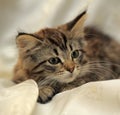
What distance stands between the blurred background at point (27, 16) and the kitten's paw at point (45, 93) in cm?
40

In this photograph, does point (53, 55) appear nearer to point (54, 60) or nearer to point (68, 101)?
point (54, 60)

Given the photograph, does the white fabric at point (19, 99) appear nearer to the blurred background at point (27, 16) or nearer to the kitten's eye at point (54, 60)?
the kitten's eye at point (54, 60)

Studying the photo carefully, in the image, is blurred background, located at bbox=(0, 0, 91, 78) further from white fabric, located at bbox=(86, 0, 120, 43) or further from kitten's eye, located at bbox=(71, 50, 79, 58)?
kitten's eye, located at bbox=(71, 50, 79, 58)

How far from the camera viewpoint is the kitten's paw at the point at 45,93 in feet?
3.76

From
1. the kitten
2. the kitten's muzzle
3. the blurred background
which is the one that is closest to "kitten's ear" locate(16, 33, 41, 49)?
the kitten

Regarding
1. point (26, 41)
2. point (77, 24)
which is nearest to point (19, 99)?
point (26, 41)

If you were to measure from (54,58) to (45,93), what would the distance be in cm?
12

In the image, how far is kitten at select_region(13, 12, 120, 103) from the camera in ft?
3.91

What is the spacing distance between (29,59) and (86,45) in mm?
247

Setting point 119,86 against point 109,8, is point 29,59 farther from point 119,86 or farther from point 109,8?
point 109,8

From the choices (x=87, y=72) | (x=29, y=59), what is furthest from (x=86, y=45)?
(x=29, y=59)

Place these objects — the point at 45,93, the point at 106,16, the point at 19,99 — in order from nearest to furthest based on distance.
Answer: the point at 19,99 → the point at 45,93 → the point at 106,16

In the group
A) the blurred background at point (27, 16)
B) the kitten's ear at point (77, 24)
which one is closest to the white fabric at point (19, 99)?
the kitten's ear at point (77, 24)

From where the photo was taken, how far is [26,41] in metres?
1.21
